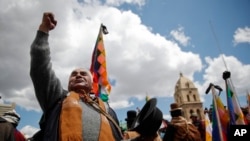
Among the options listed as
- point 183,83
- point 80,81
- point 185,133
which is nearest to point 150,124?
point 80,81

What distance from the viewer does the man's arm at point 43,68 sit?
197 cm

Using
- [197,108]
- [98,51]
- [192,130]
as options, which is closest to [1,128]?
[192,130]

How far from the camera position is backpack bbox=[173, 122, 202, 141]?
15.7 ft

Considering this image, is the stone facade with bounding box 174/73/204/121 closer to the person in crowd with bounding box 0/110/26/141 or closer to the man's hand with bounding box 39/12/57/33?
the person in crowd with bounding box 0/110/26/141

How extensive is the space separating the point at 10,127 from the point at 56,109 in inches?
93.7

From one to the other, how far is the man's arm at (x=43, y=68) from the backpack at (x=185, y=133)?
11.3 ft

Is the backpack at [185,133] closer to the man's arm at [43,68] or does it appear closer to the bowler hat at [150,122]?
the man's arm at [43,68]

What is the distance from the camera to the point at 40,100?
206cm

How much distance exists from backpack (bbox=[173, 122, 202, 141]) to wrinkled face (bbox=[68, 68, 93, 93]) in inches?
118

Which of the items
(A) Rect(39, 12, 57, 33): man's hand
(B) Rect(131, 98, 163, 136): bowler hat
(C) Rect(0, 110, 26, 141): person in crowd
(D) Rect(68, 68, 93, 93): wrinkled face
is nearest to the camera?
(B) Rect(131, 98, 163, 136): bowler hat

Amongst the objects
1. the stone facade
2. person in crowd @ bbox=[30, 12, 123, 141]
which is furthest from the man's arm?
the stone facade

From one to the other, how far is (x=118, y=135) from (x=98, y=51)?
5827 millimetres

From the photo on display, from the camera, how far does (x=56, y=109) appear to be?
206cm

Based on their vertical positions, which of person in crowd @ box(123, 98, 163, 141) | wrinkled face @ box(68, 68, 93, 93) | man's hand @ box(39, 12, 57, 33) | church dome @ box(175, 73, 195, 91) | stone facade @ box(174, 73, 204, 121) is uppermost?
church dome @ box(175, 73, 195, 91)
